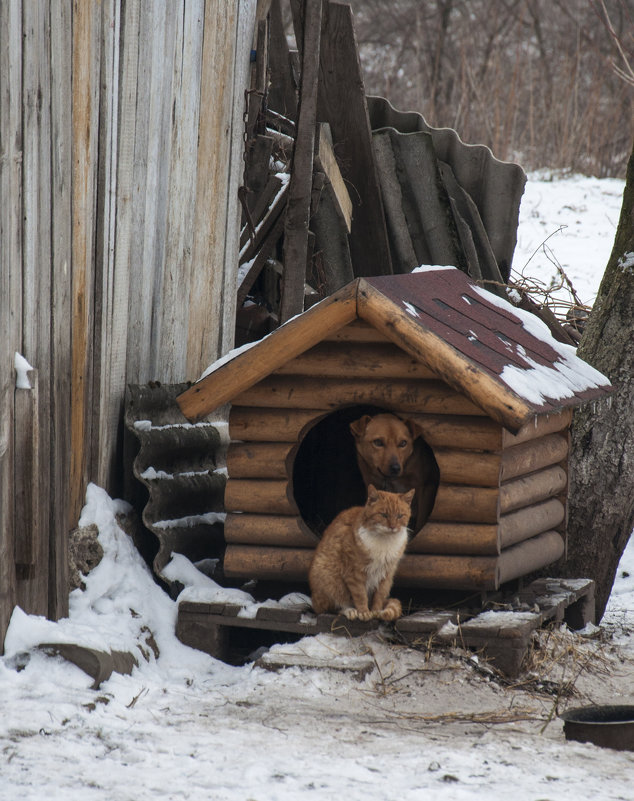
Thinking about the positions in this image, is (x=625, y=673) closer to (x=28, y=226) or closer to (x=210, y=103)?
(x=28, y=226)

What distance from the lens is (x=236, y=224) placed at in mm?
6219

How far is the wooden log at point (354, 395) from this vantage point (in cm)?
462


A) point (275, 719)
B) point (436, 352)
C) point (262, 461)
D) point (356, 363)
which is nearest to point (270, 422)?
point (262, 461)

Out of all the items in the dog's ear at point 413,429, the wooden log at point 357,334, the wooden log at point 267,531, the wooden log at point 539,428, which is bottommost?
the wooden log at point 267,531

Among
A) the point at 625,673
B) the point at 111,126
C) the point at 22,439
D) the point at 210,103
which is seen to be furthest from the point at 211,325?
the point at 625,673

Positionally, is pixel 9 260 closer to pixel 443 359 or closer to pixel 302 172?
pixel 443 359

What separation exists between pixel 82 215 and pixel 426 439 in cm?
182

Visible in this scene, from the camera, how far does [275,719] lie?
361cm

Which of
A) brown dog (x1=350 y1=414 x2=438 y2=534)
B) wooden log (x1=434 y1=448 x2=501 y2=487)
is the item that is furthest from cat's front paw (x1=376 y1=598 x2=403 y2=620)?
brown dog (x1=350 y1=414 x2=438 y2=534)

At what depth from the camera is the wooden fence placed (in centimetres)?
362

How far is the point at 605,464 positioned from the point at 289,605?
2.07 m

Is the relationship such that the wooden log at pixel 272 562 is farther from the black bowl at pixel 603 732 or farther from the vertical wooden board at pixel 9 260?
the black bowl at pixel 603 732

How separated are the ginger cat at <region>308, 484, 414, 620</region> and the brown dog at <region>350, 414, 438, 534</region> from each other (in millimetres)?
485

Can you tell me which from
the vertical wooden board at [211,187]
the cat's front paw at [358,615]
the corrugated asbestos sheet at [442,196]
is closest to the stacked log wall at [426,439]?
the cat's front paw at [358,615]
